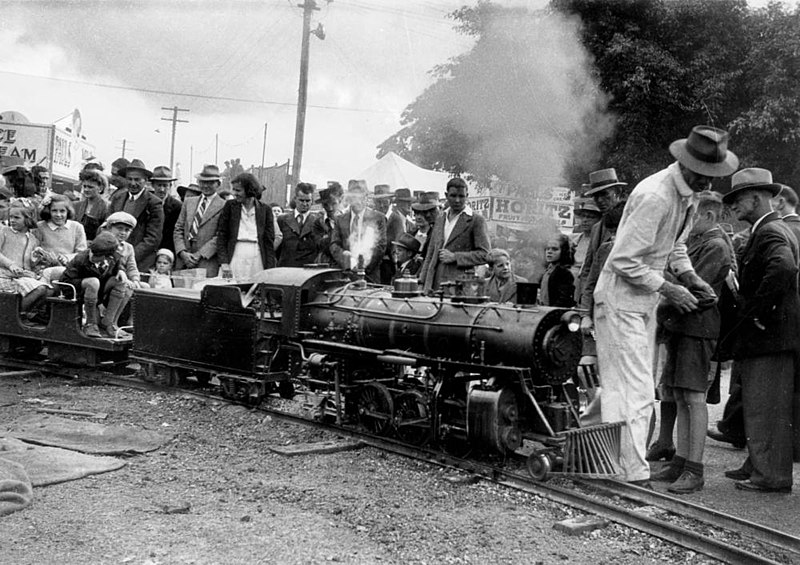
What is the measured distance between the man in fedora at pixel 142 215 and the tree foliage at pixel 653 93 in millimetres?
6404

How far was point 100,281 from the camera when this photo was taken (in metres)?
9.35

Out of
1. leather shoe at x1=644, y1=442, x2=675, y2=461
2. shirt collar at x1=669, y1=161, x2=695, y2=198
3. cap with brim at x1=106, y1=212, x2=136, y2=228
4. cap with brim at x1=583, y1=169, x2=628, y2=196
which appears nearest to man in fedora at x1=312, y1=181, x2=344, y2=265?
cap with brim at x1=106, y1=212, x2=136, y2=228

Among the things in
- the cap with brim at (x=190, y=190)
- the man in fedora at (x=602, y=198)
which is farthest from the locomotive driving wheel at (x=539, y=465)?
the cap with brim at (x=190, y=190)

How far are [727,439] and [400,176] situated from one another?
12842 millimetres

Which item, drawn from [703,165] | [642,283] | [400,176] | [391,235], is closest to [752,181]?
[703,165]

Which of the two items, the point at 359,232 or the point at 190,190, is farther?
the point at 190,190

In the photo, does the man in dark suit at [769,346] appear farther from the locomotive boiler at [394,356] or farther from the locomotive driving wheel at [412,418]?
the locomotive driving wheel at [412,418]

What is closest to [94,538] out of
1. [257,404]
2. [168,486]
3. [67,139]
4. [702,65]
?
[168,486]

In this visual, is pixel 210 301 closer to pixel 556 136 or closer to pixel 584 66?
pixel 556 136

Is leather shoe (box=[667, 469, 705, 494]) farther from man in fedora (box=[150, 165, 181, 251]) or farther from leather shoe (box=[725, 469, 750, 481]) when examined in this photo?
man in fedora (box=[150, 165, 181, 251])

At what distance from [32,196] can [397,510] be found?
9.21 m

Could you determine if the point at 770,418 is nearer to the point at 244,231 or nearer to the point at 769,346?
the point at 769,346

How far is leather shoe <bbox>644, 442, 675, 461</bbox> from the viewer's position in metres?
6.64

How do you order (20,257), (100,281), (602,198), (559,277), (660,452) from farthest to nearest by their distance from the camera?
(20,257), (100,281), (559,277), (602,198), (660,452)
